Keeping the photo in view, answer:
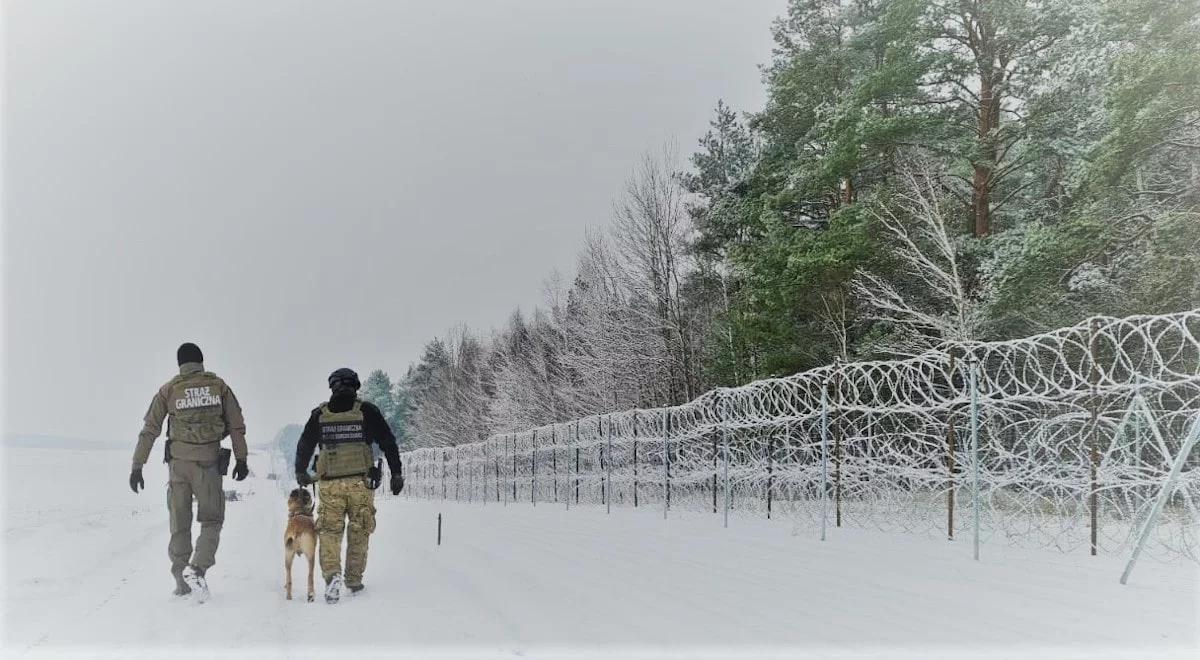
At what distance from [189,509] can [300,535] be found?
3.01 ft

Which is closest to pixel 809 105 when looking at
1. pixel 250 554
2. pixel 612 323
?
pixel 612 323

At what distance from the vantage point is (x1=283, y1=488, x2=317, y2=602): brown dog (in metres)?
5.50

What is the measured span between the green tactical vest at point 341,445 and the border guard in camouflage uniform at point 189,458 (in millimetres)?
639

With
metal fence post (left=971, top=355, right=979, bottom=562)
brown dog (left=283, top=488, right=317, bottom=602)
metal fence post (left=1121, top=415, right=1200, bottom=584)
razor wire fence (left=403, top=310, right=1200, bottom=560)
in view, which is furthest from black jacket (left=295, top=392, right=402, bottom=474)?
metal fence post (left=1121, top=415, right=1200, bottom=584)

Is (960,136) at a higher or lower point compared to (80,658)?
higher

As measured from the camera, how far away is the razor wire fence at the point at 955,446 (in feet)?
24.8

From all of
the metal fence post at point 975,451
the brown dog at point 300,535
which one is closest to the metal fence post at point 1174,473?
the metal fence post at point 975,451

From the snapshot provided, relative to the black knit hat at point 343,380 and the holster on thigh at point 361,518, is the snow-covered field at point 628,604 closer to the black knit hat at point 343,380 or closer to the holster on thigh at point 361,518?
the holster on thigh at point 361,518

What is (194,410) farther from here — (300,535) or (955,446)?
(955,446)

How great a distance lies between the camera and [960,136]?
1895 cm

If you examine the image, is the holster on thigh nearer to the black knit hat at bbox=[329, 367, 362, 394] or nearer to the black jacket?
the black jacket

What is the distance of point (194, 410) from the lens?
573 centimetres

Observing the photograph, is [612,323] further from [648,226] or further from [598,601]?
[598,601]

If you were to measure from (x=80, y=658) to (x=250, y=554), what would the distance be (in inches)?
172
